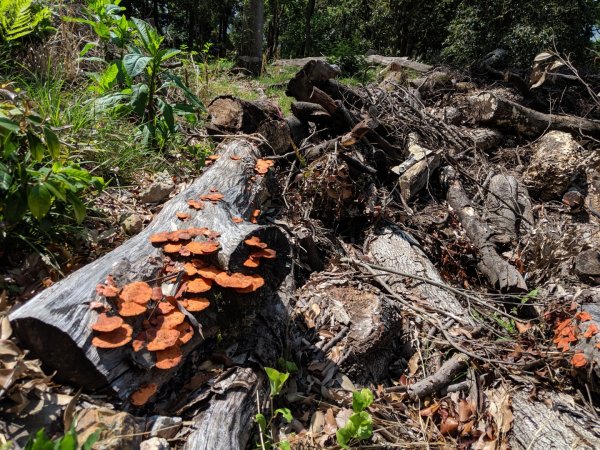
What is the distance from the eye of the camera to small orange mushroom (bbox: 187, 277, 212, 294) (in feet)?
6.16

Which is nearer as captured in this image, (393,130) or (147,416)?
(147,416)

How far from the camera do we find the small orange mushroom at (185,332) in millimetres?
1759

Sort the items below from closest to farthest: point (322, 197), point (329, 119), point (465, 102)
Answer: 1. point (322, 197)
2. point (329, 119)
3. point (465, 102)

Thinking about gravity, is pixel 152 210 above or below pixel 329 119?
below

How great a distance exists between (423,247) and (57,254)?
3.15 m

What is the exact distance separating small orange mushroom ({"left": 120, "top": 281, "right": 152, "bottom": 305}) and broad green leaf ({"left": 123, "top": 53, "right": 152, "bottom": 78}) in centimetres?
216

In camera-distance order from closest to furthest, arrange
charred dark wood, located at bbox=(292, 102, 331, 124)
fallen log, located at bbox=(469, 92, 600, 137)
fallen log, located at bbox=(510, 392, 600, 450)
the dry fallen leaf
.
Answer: fallen log, located at bbox=(510, 392, 600, 450)
the dry fallen leaf
charred dark wood, located at bbox=(292, 102, 331, 124)
fallen log, located at bbox=(469, 92, 600, 137)

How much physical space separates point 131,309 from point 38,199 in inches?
31.8

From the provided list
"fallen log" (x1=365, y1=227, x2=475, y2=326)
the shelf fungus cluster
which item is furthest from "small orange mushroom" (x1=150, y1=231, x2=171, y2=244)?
"fallen log" (x1=365, y1=227, x2=475, y2=326)

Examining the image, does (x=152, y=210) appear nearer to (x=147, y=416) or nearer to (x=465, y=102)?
(x=147, y=416)

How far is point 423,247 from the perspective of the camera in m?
4.09

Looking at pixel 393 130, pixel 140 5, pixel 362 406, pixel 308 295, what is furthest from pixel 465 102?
pixel 140 5

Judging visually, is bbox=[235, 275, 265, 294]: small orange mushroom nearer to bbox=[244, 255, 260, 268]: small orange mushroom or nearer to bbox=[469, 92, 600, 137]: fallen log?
bbox=[244, 255, 260, 268]: small orange mushroom

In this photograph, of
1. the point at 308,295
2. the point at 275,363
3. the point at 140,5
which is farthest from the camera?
the point at 140,5
